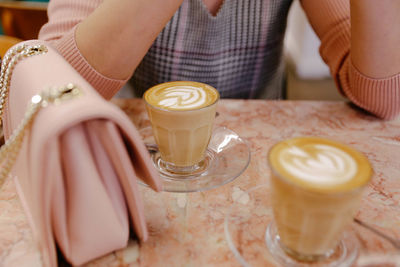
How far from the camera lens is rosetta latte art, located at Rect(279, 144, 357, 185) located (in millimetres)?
381

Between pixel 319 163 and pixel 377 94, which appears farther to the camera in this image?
pixel 377 94

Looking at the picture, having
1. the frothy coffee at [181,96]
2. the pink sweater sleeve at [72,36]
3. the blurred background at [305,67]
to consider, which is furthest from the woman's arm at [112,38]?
the blurred background at [305,67]

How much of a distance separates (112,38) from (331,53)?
22.4 inches

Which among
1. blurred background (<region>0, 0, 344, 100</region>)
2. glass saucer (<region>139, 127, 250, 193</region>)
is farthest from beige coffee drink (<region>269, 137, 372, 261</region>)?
blurred background (<region>0, 0, 344, 100</region>)

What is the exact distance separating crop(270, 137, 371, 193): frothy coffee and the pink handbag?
162 mm

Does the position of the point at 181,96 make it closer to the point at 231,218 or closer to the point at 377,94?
the point at 231,218

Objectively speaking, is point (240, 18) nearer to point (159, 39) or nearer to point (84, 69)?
point (159, 39)

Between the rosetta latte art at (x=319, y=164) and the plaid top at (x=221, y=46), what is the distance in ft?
1.96

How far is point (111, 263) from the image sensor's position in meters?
0.42

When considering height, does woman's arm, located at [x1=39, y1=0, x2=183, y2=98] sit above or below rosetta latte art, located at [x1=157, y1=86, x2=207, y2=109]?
above

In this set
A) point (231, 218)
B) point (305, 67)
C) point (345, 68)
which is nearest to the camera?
point (231, 218)

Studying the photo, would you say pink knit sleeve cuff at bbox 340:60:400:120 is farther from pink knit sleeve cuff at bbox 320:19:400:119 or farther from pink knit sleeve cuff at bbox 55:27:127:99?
pink knit sleeve cuff at bbox 55:27:127:99

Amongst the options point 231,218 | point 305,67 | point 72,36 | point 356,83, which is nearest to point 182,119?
point 231,218

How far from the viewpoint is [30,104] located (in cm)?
37
